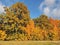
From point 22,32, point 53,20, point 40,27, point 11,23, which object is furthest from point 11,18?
point 53,20

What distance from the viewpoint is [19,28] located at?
49.9 metres

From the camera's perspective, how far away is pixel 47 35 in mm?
54594

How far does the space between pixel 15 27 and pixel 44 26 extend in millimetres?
12758

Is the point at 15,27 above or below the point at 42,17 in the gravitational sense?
below

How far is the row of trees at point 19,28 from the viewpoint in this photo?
48906 mm

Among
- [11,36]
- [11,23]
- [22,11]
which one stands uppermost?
[22,11]

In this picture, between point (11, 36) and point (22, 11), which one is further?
point (22, 11)

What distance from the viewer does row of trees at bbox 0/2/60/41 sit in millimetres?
48906

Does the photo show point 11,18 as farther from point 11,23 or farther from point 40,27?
point 40,27

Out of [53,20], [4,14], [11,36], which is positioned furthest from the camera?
[53,20]

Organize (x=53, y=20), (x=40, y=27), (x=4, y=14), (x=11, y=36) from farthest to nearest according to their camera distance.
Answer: (x=53, y=20) < (x=40, y=27) < (x=4, y=14) < (x=11, y=36)

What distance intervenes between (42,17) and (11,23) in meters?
15.0

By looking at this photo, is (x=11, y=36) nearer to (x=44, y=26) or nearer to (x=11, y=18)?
(x=11, y=18)

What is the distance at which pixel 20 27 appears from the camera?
49.6 metres
